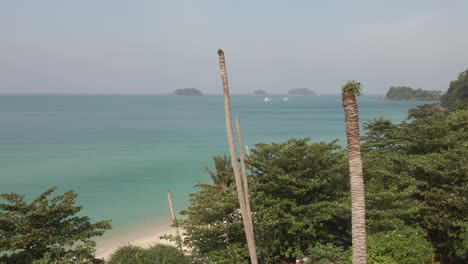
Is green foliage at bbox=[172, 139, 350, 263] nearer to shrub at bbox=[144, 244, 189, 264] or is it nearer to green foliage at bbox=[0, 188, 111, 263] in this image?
shrub at bbox=[144, 244, 189, 264]

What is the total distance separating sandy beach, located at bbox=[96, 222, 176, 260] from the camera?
21984mm

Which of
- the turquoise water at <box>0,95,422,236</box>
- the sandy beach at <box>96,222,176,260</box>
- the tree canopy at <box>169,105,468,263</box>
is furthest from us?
the turquoise water at <box>0,95,422,236</box>

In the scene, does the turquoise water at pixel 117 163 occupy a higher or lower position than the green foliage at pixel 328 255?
lower

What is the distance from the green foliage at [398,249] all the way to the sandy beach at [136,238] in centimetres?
1506

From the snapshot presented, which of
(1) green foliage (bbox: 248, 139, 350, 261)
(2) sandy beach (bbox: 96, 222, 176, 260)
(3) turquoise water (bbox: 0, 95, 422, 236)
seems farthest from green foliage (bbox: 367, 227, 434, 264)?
(3) turquoise water (bbox: 0, 95, 422, 236)

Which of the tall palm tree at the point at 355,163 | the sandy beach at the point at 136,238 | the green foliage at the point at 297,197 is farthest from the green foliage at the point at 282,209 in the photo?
the sandy beach at the point at 136,238

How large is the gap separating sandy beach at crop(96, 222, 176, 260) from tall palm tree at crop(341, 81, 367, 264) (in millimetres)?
17401

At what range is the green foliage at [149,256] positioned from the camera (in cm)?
1051

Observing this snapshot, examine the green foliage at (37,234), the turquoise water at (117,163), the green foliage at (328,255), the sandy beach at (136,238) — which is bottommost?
the sandy beach at (136,238)

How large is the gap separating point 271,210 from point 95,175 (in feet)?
106

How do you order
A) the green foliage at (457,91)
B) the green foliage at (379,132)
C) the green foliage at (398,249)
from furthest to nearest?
the green foliage at (457,91) → the green foliage at (379,132) → the green foliage at (398,249)

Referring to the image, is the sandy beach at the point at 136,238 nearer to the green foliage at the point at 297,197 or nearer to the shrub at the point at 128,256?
the shrub at the point at 128,256

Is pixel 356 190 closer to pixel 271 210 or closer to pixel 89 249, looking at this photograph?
pixel 271 210

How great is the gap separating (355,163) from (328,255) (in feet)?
18.9
